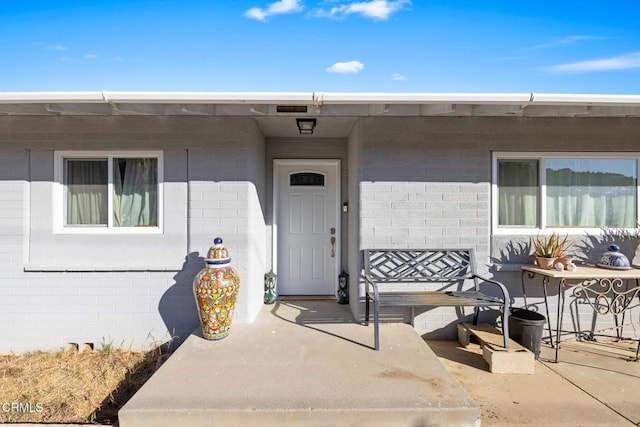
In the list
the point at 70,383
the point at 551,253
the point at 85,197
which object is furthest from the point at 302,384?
the point at 85,197

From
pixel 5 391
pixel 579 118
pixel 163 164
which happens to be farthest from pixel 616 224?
pixel 5 391

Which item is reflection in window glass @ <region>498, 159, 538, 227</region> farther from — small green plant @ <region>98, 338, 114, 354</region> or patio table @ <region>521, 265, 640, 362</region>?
small green plant @ <region>98, 338, 114, 354</region>

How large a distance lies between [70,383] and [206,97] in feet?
10.3

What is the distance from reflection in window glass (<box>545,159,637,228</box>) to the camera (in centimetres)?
438

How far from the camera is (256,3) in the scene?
5.38 meters

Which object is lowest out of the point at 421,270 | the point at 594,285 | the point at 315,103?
the point at 594,285

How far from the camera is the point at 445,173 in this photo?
424cm

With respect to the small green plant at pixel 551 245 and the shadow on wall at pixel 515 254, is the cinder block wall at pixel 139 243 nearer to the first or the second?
the shadow on wall at pixel 515 254

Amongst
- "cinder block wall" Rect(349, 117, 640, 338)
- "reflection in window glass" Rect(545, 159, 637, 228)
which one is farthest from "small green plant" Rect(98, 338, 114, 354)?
"reflection in window glass" Rect(545, 159, 637, 228)

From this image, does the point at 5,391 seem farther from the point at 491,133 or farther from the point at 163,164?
the point at 491,133

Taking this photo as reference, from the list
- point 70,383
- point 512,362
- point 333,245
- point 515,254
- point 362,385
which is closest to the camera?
point 362,385

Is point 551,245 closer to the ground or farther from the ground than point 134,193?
closer to the ground

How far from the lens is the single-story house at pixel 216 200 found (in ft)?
13.4

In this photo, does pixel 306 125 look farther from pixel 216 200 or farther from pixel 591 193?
pixel 591 193
